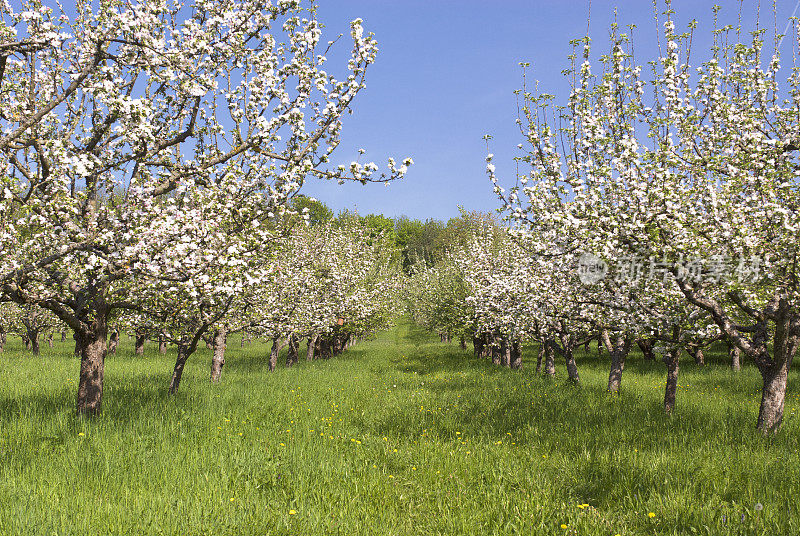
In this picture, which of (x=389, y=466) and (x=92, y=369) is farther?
(x=92, y=369)

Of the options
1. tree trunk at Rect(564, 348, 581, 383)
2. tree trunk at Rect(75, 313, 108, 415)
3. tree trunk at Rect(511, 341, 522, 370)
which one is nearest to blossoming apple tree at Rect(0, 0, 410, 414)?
tree trunk at Rect(75, 313, 108, 415)

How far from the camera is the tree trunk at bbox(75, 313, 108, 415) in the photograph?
10.2 m

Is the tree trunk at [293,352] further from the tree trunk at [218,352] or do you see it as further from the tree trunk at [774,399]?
the tree trunk at [774,399]

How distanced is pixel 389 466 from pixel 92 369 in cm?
715

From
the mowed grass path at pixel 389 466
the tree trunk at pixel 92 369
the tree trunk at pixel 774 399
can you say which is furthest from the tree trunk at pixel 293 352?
the tree trunk at pixel 774 399

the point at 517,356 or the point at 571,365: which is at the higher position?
the point at 571,365

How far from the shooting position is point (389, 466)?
27.1 ft

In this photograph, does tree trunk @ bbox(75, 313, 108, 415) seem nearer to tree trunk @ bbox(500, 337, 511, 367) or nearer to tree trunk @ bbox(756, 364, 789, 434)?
tree trunk @ bbox(756, 364, 789, 434)

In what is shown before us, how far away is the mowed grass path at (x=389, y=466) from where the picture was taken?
588 centimetres

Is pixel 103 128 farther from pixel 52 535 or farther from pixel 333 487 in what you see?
pixel 333 487

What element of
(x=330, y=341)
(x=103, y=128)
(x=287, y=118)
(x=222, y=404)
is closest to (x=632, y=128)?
(x=287, y=118)

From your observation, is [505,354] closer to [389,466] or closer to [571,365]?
[571,365]

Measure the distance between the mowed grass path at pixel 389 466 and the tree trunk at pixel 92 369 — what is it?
1.32 feet

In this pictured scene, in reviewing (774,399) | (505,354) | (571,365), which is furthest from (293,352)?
(774,399)
